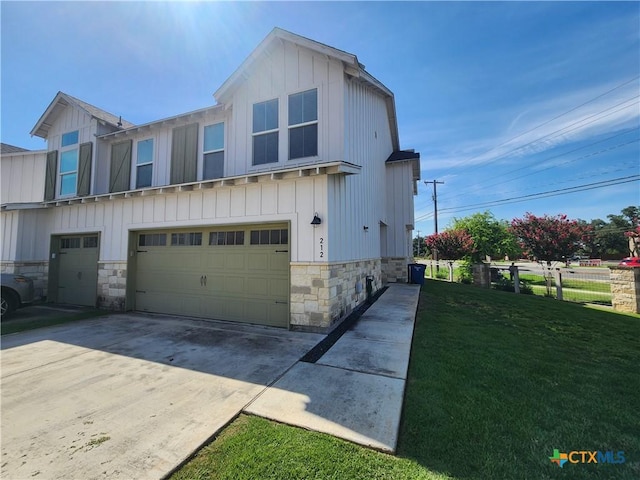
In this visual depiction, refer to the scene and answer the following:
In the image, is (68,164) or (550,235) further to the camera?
(550,235)

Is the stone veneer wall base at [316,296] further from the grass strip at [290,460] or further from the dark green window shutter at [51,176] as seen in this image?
the dark green window shutter at [51,176]

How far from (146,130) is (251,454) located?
10014mm

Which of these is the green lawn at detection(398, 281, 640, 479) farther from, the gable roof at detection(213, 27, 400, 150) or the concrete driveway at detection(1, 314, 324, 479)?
the gable roof at detection(213, 27, 400, 150)

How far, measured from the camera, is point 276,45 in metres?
7.09

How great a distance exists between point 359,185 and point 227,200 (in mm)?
3685

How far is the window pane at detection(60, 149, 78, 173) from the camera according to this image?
977 centimetres

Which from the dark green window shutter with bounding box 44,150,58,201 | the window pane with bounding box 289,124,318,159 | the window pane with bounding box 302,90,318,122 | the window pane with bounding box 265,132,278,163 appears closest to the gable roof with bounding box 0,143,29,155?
the dark green window shutter with bounding box 44,150,58,201

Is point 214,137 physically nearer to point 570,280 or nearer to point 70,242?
point 70,242

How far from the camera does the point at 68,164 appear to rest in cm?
991

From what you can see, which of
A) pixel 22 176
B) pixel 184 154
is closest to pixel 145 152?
pixel 184 154

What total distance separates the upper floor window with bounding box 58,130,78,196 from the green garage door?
76.3 inches

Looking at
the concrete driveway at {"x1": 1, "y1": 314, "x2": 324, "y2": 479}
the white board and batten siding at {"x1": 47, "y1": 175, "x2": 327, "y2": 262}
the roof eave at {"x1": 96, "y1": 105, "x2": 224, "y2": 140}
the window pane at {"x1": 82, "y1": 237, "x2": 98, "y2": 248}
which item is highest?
the roof eave at {"x1": 96, "y1": 105, "x2": 224, "y2": 140}

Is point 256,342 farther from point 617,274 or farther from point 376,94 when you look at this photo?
point 617,274

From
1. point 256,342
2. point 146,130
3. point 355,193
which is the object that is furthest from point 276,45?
point 256,342
